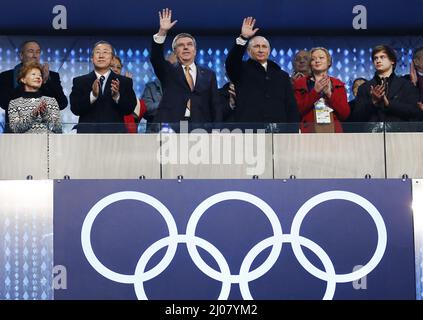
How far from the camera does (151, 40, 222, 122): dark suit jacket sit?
13.1m

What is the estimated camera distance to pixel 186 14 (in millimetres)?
15789

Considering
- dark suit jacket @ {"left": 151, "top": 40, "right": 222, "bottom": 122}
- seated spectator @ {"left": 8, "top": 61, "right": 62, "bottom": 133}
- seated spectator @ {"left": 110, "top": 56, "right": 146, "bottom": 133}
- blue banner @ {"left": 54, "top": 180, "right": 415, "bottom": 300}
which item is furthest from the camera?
seated spectator @ {"left": 110, "top": 56, "right": 146, "bottom": 133}

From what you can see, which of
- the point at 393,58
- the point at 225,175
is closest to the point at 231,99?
the point at 225,175

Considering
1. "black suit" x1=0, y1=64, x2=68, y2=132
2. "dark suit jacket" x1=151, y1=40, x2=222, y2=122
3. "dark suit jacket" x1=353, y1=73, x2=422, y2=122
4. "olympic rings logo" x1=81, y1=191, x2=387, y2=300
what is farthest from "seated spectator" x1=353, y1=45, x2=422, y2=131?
"black suit" x1=0, y1=64, x2=68, y2=132

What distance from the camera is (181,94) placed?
13.2 metres

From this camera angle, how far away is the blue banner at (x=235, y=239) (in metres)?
12.3

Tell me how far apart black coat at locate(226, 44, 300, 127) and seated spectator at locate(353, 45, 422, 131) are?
771 mm

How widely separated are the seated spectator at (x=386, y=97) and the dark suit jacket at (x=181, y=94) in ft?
5.14

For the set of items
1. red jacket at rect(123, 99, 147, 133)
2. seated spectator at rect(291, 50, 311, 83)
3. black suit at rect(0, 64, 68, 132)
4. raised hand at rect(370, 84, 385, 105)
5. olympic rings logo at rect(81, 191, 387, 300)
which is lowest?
→ olympic rings logo at rect(81, 191, 387, 300)

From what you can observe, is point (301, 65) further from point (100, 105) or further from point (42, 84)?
point (42, 84)

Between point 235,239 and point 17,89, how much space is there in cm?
308

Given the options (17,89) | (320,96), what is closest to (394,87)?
(320,96)

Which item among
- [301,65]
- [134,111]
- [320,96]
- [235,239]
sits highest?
[301,65]

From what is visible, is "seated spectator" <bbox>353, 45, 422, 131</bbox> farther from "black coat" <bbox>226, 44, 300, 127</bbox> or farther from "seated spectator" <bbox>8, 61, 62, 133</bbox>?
Answer: "seated spectator" <bbox>8, 61, 62, 133</bbox>
